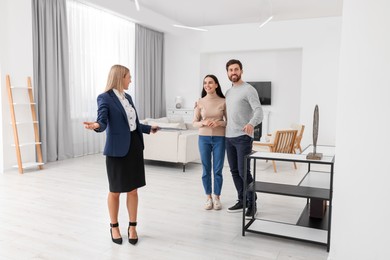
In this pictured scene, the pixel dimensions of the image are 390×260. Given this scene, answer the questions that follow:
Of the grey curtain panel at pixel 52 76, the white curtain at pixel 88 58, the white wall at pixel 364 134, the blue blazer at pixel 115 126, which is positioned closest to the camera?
the white wall at pixel 364 134

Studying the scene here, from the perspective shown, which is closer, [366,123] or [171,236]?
[366,123]

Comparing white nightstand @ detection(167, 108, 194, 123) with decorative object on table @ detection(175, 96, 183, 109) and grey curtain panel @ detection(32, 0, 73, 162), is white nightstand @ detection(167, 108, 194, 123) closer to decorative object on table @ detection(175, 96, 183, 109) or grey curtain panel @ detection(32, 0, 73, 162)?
decorative object on table @ detection(175, 96, 183, 109)

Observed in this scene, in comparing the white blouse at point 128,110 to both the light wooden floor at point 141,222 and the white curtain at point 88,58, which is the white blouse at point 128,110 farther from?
the white curtain at point 88,58

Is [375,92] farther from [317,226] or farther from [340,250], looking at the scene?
[317,226]

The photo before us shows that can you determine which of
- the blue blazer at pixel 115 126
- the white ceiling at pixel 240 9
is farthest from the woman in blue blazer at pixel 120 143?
the white ceiling at pixel 240 9

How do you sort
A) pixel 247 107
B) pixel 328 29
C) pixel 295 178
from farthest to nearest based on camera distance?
pixel 328 29 < pixel 295 178 < pixel 247 107

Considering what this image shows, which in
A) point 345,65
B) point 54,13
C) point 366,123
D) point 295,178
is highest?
point 54,13

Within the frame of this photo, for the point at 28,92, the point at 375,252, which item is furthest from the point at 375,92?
the point at 28,92

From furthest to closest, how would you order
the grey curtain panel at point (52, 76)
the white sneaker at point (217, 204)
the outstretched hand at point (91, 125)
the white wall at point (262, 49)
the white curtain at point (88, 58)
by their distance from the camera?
the white wall at point (262, 49)
the white curtain at point (88, 58)
the grey curtain panel at point (52, 76)
the white sneaker at point (217, 204)
the outstretched hand at point (91, 125)

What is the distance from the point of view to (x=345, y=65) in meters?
1.96

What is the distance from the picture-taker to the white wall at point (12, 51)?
16.8 ft

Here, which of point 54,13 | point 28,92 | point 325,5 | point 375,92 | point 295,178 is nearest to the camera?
point 375,92

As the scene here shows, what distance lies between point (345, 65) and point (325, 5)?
19.5 feet

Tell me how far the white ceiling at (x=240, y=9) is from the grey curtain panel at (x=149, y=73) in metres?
0.71
